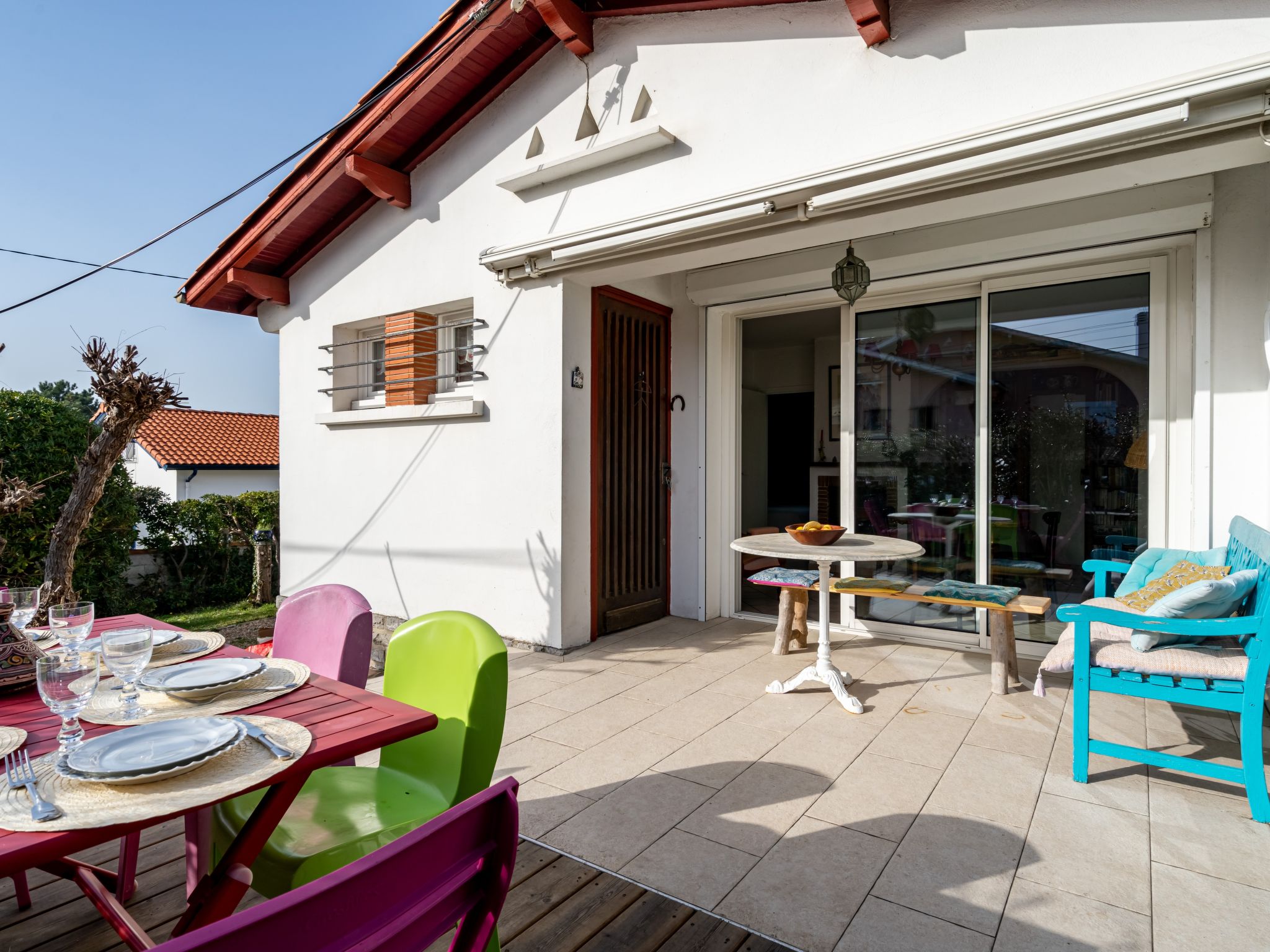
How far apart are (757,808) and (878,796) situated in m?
0.43

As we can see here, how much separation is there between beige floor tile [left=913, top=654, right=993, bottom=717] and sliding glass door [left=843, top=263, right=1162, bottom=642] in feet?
1.27

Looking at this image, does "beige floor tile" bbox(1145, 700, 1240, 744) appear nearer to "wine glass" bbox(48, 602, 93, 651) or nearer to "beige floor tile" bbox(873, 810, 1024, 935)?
"beige floor tile" bbox(873, 810, 1024, 935)

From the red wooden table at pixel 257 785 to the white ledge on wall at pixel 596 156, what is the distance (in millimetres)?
3137

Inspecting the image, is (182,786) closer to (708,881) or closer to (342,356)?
(708,881)

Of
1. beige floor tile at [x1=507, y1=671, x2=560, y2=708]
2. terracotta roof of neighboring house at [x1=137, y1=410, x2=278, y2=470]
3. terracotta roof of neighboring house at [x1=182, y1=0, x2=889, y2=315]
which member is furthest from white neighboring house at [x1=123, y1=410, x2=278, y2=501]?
beige floor tile at [x1=507, y1=671, x2=560, y2=708]

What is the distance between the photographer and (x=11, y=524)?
6.00 meters

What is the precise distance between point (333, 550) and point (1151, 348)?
5.45 m

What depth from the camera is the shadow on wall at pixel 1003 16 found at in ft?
8.09

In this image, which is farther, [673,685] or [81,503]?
[81,503]

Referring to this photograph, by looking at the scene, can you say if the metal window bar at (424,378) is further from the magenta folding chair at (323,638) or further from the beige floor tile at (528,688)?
the magenta folding chair at (323,638)

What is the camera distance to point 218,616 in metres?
6.95

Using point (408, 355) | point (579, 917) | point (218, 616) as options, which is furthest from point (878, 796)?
point (218, 616)

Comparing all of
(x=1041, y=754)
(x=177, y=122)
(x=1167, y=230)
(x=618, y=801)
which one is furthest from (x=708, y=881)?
(x=177, y=122)

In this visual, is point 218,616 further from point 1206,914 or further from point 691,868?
point 1206,914
